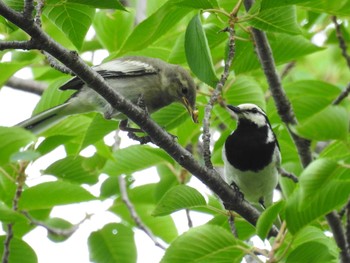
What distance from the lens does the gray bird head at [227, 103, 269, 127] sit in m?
5.90

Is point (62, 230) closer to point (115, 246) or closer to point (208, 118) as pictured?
point (115, 246)

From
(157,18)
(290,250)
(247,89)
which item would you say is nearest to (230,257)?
(290,250)

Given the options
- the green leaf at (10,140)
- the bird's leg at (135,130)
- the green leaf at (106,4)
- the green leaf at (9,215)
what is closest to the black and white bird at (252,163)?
the bird's leg at (135,130)

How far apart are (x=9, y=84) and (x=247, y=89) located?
3140mm

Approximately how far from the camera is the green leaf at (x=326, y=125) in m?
2.45

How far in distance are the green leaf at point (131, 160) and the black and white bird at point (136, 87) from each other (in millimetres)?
351

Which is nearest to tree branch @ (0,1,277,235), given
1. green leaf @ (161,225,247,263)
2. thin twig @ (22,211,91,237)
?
green leaf @ (161,225,247,263)

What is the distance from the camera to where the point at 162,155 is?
491 cm

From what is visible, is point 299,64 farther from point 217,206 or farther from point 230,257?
point 230,257

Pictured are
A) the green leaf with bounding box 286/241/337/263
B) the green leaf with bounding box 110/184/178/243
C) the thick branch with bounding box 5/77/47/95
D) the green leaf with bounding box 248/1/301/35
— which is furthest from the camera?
the thick branch with bounding box 5/77/47/95

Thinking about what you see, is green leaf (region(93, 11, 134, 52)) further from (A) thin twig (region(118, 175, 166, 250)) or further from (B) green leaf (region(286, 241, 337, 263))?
(B) green leaf (region(286, 241, 337, 263))

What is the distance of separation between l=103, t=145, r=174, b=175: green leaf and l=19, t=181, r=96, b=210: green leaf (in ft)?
1.76

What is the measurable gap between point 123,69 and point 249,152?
127 cm

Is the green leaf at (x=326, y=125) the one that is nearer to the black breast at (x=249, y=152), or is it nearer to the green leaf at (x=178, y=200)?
the green leaf at (x=178, y=200)
